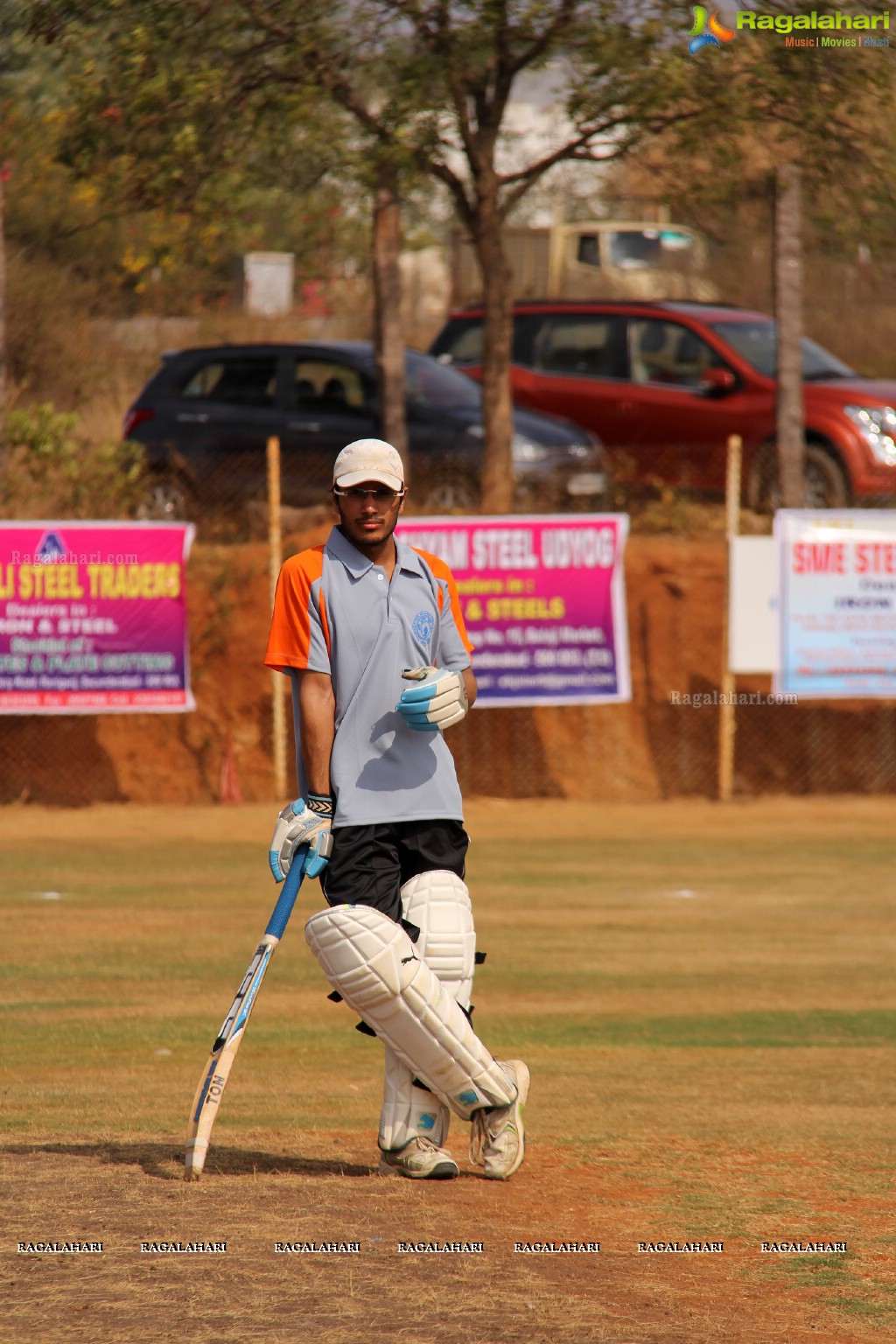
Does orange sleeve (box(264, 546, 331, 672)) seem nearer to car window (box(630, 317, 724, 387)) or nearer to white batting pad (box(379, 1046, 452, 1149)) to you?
white batting pad (box(379, 1046, 452, 1149))

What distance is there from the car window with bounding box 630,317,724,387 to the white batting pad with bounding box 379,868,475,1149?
15.5 m

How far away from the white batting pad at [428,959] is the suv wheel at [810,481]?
45.2 feet

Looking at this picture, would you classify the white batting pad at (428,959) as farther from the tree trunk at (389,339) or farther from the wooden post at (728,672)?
the tree trunk at (389,339)

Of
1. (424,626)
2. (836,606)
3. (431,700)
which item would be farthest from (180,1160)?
(836,606)

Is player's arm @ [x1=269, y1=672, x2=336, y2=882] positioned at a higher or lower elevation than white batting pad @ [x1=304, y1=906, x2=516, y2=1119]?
higher

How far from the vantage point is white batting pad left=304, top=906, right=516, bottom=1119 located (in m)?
5.34

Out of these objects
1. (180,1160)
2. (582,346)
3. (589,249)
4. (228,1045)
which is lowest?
(180,1160)

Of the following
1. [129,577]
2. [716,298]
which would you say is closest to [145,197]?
[129,577]

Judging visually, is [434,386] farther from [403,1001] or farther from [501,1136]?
[403,1001]

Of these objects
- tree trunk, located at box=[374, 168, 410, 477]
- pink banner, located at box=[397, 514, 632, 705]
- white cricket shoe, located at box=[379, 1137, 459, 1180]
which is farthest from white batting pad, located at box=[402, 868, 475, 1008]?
tree trunk, located at box=[374, 168, 410, 477]

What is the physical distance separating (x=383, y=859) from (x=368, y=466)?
1146 millimetres

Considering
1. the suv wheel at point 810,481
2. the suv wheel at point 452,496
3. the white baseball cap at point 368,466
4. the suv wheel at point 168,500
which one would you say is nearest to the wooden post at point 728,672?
the suv wheel at point 810,481

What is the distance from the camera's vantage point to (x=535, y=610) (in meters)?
16.5

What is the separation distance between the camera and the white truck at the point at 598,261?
3456 cm
